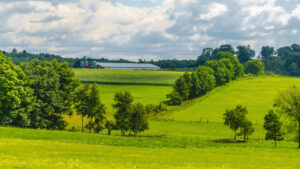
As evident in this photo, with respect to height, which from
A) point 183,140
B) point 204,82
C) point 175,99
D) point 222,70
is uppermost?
point 222,70

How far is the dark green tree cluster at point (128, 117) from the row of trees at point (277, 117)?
19571mm

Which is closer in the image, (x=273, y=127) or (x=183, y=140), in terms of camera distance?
(x=183, y=140)

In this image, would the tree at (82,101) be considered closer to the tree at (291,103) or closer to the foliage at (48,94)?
the foliage at (48,94)

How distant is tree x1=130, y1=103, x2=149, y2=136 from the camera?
71062mm

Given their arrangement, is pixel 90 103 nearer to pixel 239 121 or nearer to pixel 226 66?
pixel 239 121

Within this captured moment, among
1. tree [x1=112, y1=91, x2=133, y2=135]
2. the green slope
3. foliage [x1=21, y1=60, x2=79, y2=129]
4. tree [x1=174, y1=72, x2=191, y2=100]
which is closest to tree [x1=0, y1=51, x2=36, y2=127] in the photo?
foliage [x1=21, y1=60, x2=79, y2=129]

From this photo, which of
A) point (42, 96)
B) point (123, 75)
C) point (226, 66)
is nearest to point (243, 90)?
point (226, 66)

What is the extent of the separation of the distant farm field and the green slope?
39.9m

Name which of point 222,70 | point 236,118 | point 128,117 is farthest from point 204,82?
point 128,117

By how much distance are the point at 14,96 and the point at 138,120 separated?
88.3ft

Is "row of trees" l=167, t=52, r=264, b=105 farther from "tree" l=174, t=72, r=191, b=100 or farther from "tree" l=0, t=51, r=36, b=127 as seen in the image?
"tree" l=0, t=51, r=36, b=127

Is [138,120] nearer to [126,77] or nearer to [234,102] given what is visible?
[234,102]

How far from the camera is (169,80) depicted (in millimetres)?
171875

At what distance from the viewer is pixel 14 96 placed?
57.9 meters
